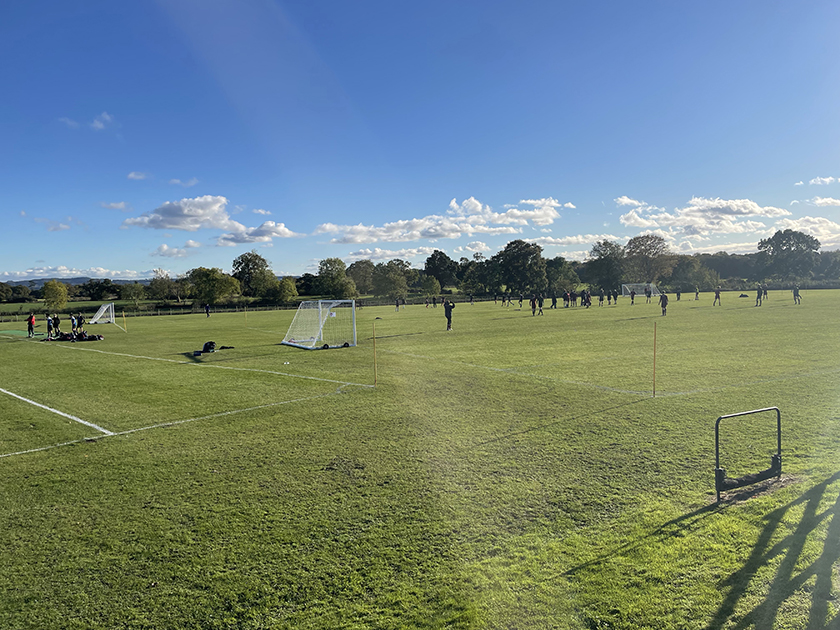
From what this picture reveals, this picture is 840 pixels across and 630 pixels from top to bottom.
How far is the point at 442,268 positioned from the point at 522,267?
1932 inches

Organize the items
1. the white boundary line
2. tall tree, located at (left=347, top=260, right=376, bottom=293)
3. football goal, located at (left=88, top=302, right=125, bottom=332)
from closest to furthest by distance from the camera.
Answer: the white boundary line → football goal, located at (left=88, top=302, right=125, bottom=332) → tall tree, located at (left=347, top=260, right=376, bottom=293)

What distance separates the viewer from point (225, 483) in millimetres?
6668

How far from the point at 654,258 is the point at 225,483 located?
12869cm

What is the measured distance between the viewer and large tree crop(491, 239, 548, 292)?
112 metres

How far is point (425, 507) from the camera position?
573cm

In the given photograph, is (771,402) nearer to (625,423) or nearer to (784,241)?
(625,423)

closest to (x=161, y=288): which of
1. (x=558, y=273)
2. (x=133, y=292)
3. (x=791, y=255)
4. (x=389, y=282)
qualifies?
(x=133, y=292)

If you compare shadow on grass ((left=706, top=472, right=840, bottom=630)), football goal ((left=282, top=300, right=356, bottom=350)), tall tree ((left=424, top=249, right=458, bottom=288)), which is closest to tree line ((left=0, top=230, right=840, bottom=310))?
tall tree ((left=424, top=249, right=458, bottom=288))

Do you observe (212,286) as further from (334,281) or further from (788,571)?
(788,571)

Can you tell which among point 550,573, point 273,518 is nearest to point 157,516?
point 273,518

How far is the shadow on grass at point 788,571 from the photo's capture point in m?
3.65

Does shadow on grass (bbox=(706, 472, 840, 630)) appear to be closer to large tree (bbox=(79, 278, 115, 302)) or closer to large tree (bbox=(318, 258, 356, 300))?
large tree (bbox=(318, 258, 356, 300))

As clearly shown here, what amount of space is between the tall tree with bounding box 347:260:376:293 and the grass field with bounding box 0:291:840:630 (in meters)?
127

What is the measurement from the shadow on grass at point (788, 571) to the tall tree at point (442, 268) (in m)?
154
